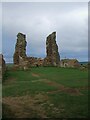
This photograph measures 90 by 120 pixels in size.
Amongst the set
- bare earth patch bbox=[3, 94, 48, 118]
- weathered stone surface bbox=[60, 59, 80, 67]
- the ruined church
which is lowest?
bare earth patch bbox=[3, 94, 48, 118]

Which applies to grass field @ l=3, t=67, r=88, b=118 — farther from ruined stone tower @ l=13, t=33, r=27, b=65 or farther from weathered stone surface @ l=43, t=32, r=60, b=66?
weathered stone surface @ l=43, t=32, r=60, b=66

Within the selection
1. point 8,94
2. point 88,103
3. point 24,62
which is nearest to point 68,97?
point 88,103

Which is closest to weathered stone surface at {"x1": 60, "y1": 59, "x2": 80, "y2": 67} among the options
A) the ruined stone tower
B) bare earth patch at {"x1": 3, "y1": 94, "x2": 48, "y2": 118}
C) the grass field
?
the ruined stone tower

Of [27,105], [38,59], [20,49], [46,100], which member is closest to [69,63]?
[38,59]

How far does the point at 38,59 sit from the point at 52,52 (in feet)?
8.29

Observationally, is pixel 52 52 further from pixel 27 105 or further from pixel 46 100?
pixel 27 105

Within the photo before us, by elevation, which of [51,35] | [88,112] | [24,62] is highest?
[51,35]

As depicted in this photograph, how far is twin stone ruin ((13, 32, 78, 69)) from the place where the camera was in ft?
133

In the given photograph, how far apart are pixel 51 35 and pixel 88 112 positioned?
99.0 feet

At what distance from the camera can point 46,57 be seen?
43469mm

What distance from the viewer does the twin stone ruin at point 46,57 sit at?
40406 millimetres

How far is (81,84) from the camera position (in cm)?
2158

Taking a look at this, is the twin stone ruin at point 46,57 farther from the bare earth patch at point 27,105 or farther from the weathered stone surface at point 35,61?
the bare earth patch at point 27,105

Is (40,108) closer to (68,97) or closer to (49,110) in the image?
(49,110)
